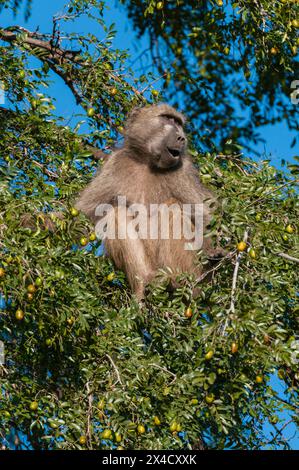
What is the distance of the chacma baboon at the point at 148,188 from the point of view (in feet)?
26.1

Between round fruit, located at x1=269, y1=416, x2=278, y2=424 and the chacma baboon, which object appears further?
the chacma baboon

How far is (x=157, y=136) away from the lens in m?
8.79

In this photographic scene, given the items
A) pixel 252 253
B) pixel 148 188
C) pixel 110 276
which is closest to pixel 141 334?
pixel 110 276

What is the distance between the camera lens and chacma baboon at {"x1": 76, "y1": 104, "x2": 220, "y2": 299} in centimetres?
796

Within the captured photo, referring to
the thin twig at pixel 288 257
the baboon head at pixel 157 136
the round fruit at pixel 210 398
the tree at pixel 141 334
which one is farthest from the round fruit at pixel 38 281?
the baboon head at pixel 157 136

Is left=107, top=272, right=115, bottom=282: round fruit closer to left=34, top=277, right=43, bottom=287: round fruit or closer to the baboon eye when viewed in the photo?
left=34, top=277, right=43, bottom=287: round fruit

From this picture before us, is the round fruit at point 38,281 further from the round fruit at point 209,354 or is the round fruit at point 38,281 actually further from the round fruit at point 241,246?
the round fruit at point 241,246

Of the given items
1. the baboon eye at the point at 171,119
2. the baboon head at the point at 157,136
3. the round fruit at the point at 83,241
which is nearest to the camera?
the round fruit at the point at 83,241

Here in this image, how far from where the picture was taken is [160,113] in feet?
29.4

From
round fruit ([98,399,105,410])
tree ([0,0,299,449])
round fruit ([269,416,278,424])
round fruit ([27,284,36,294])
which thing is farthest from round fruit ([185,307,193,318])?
round fruit ([27,284,36,294])

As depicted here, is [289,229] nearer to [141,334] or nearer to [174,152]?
[141,334]
